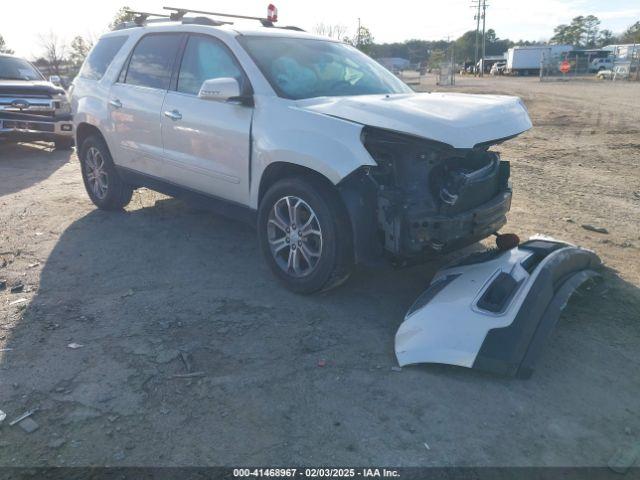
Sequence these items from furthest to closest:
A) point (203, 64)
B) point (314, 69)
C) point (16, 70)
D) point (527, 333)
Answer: point (16, 70) → point (203, 64) → point (314, 69) → point (527, 333)

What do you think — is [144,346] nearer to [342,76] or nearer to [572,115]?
[342,76]

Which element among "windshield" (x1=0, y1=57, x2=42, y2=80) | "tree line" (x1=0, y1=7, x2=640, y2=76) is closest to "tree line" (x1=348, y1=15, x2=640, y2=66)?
"tree line" (x1=0, y1=7, x2=640, y2=76)

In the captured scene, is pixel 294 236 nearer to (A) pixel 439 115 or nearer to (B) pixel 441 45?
(A) pixel 439 115

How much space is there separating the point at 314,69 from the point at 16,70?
360 inches

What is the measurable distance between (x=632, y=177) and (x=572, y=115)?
864cm

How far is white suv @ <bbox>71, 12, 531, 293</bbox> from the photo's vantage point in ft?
11.9

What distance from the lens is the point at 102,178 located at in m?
6.35

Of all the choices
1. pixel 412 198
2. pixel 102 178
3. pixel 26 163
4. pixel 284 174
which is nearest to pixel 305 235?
pixel 284 174

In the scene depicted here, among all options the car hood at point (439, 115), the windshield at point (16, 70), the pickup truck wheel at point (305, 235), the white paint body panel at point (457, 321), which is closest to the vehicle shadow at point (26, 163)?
the windshield at point (16, 70)

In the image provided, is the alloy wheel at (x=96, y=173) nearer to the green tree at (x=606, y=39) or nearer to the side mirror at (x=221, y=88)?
the side mirror at (x=221, y=88)

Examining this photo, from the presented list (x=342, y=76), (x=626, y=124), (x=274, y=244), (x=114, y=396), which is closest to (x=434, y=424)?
(x=114, y=396)

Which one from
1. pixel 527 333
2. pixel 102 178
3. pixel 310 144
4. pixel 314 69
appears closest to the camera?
pixel 527 333

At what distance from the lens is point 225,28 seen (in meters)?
4.66

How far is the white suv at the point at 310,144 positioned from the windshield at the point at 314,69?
2 cm
